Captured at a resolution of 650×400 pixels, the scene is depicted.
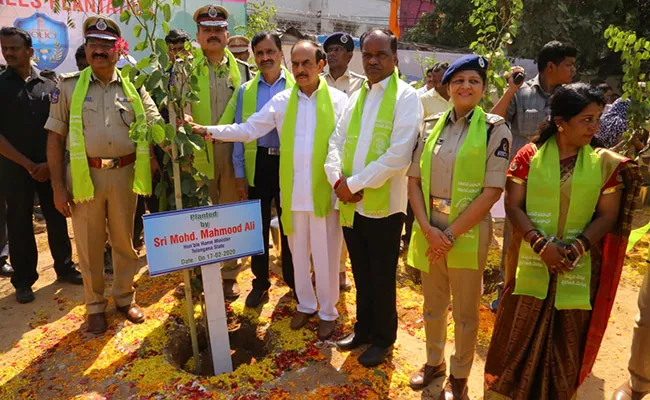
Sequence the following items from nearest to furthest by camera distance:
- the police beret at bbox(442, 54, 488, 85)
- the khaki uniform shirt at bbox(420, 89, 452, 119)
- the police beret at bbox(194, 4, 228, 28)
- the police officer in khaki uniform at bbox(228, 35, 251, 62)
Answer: the police beret at bbox(442, 54, 488, 85) → the police beret at bbox(194, 4, 228, 28) → the khaki uniform shirt at bbox(420, 89, 452, 119) → the police officer in khaki uniform at bbox(228, 35, 251, 62)

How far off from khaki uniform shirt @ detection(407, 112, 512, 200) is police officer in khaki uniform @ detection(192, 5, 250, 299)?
1.99 m

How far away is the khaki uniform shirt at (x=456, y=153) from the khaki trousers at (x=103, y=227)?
7.77ft

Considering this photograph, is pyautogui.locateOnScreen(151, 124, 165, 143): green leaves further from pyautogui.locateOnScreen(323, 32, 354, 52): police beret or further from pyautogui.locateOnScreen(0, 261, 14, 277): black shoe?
pyautogui.locateOnScreen(0, 261, 14, 277): black shoe

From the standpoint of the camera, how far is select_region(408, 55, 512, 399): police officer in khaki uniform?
271 cm

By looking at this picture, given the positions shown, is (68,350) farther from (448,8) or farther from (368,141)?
(448,8)

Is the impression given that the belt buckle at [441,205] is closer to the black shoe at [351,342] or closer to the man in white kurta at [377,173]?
the man in white kurta at [377,173]

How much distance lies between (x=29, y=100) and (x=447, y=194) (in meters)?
3.92

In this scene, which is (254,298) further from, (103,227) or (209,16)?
(209,16)

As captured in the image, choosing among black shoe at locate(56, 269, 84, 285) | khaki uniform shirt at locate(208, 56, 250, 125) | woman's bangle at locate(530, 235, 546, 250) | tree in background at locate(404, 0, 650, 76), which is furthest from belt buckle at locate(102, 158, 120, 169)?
tree in background at locate(404, 0, 650, 76)

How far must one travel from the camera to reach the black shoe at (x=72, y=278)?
15.9 feet

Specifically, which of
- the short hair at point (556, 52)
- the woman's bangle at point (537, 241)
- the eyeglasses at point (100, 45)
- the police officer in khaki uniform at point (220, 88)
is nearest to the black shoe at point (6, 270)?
the police officer in khaki uniform at point (220, 88)

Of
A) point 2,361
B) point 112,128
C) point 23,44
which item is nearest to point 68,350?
point 2,361

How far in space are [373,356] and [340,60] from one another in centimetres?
274

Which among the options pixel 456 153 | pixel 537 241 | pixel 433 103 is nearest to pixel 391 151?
pixel 456 153
